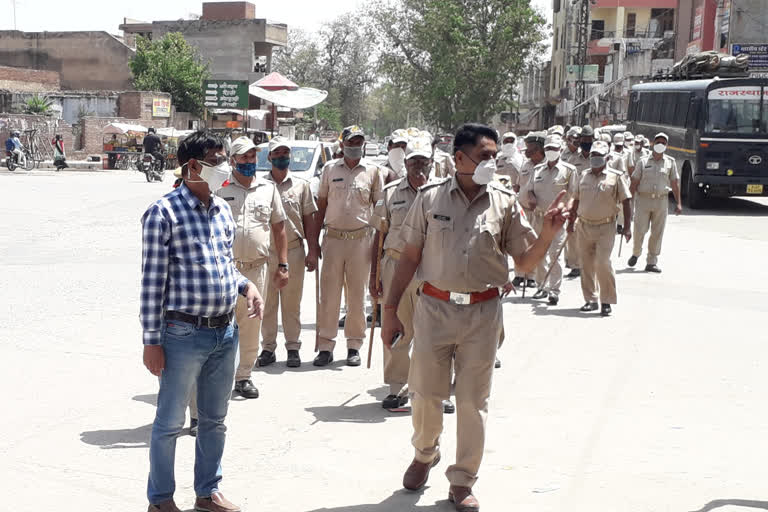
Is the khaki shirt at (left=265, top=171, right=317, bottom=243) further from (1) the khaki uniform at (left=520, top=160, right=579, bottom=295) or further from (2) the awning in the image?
(2) the awning

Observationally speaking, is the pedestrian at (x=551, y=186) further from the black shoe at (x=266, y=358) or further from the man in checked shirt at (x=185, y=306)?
the man in checked shirt at (x=185, y=306)

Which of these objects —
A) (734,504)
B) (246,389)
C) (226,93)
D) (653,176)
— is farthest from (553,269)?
(226,93)

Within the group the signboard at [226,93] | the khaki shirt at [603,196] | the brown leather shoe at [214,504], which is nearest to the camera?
the brown leather shoe at [214,504]

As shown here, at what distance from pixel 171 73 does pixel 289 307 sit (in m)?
51.9

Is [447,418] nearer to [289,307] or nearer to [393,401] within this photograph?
[393,401]

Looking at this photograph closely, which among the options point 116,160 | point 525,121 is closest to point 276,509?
point 116,160

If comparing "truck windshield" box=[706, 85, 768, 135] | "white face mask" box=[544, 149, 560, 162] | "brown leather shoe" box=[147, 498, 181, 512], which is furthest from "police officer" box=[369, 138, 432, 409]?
"truck windshield" box=[706, 85, 768, 135]

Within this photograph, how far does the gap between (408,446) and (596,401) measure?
184 cm

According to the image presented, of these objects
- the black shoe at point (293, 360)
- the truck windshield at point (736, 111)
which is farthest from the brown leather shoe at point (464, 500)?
the truck windshield at point (736, 111)

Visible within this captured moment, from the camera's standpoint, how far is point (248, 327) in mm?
7117

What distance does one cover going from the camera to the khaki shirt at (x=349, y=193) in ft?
28.1

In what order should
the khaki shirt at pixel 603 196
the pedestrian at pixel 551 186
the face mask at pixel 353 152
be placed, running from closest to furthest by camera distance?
1. the face mask at pixel 353 152
2. the khaki shirt at pixel 603 196
3. the pedestrian at pixel 551 186

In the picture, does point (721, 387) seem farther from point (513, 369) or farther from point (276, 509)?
point (276, 509)

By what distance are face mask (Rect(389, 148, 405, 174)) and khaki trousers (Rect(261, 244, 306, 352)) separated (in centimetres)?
111
